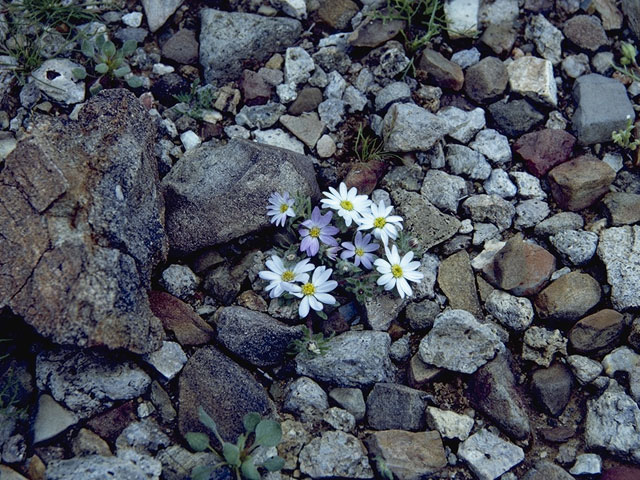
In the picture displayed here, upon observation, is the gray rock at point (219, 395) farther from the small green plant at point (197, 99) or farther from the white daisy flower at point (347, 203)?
the small green plant at point (197, 99)

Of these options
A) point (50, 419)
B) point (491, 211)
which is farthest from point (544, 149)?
point (50, 419)

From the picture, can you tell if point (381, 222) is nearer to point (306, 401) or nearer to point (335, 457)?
point (306, 401)

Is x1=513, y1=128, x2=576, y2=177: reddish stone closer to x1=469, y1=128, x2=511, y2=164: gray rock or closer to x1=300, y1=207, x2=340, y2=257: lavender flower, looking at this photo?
x1=469, y1=128, x2=511, y2=164: gray rock

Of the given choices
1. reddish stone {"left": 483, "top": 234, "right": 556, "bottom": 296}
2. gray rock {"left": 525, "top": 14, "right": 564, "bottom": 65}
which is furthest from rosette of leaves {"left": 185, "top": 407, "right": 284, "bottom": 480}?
gray rock {"left": 525, "top": 14, "right": 564, "bottom": 65}

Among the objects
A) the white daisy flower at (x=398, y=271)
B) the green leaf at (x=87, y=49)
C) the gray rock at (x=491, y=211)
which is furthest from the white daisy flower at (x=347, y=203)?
the green leaf at (x=87, y=49)

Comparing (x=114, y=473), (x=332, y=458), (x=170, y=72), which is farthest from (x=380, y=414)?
(x=170, y=72)
